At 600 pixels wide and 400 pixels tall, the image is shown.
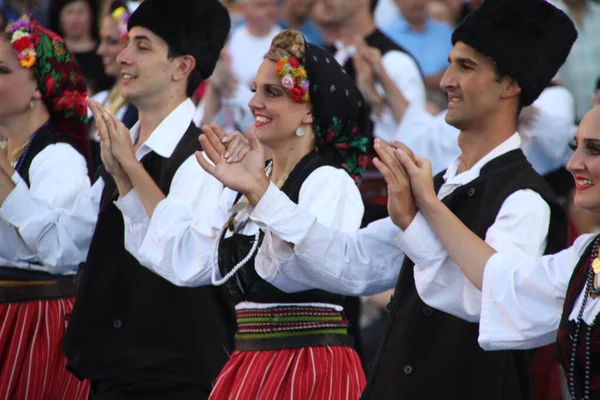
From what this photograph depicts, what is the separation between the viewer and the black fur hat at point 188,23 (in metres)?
4.63

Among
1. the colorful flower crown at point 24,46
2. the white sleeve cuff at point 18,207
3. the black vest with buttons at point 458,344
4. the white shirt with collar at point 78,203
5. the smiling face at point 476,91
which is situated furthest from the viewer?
the colorful flower crown at point 24,46

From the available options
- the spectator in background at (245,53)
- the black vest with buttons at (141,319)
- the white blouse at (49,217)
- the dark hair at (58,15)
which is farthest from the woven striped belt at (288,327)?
the dark hair at (58,15)

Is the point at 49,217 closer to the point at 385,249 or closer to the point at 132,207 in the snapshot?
the point at 132,207

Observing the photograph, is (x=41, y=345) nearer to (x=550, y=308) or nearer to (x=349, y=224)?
(x=349, y=224)

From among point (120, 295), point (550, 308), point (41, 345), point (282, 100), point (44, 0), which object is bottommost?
point (44, 0)

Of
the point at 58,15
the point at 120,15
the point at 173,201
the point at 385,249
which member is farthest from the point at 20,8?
the point at 385,249

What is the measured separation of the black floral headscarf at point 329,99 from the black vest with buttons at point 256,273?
13cm

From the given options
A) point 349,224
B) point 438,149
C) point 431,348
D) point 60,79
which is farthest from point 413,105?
point 431,348

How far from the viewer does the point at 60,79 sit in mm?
4941

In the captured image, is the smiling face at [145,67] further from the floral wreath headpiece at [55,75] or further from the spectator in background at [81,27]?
the spectator in background at [81,27]

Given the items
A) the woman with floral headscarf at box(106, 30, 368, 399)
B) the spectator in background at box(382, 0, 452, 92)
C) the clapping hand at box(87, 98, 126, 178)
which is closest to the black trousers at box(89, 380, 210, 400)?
the woman with floral headscarf at box(106, 30, 368, 399)

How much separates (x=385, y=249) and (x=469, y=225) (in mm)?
351

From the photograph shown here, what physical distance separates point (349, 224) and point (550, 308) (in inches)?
36.8

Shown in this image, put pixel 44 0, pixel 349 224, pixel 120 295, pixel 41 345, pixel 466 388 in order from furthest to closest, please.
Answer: pixel 44 0, pixel 41 345, pixel 120 295, pixel 349 224, pixel 466 388
